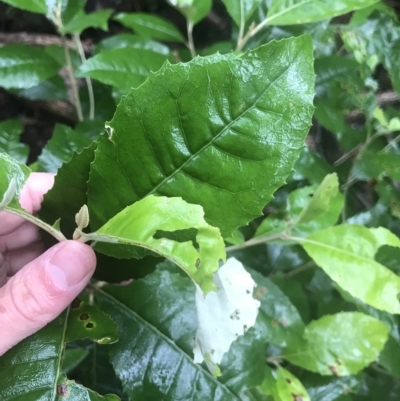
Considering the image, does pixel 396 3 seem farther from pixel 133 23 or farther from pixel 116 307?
pixel 116 307

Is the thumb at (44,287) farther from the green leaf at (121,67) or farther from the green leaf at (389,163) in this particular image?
the green leaf at (389,163)

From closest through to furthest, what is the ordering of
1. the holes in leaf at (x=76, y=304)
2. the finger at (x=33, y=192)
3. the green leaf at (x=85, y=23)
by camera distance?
1. the holes in leaf at (x=76, y=304)
2. the finger at (x=33, y=192)
3. the green leaf at (x=85, y=23)

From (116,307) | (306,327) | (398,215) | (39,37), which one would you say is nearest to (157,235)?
(116,307)

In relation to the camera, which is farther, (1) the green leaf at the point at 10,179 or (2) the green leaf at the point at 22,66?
(2) the green leaf at the point at 22,66

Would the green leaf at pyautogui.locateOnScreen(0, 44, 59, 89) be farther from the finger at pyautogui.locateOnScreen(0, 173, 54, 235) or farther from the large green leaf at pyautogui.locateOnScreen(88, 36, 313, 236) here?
the large green leaf at pyautogui.locateOnScreen(88, 36, 313, 236)

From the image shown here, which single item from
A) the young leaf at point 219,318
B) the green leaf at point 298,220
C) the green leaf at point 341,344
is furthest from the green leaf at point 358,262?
the young leaf at point 219,318

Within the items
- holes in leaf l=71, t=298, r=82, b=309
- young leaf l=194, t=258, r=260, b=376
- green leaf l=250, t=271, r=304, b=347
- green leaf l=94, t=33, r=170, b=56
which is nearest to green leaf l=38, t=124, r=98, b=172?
green leaf l=94, t=33, r=170, b=56

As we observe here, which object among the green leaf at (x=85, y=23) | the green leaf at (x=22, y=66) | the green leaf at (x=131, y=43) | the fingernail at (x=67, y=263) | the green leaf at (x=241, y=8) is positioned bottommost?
the fingernail at (x=67, y=263)
